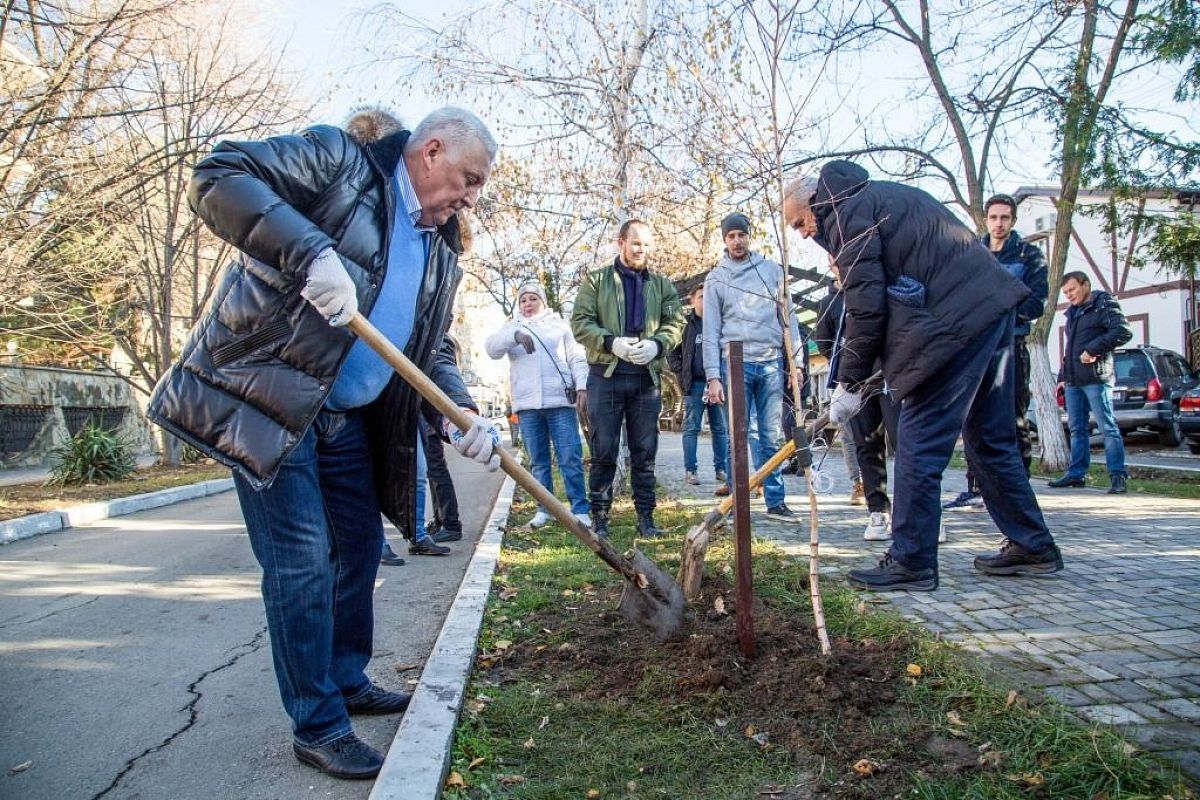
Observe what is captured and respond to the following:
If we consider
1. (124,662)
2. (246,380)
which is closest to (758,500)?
(124,662)

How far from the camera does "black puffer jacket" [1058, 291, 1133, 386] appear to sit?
761 centimetres

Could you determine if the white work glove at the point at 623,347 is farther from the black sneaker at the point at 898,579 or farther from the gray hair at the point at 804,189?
the black sneaker at the point at 898,579

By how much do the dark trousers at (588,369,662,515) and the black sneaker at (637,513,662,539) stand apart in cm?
4

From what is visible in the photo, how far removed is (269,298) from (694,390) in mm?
7588

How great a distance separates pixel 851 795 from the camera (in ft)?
6.89

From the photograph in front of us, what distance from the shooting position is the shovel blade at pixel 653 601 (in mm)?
3238

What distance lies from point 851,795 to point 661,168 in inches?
333

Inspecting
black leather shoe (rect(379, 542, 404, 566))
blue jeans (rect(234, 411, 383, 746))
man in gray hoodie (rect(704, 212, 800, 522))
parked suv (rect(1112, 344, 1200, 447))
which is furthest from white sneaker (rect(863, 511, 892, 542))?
parked suv (rect(1112, 344, 1200, 447))

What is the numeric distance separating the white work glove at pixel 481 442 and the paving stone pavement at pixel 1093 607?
4.42 ft

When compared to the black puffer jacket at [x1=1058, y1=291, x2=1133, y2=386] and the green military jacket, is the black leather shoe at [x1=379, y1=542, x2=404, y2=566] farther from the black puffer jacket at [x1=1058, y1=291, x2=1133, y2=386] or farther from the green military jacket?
the black puffer jacket at [x1=1058, y1=291, x2=1133, y2=386]

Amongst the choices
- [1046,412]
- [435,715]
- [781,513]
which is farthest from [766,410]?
[1046,412]

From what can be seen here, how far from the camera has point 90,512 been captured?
29.3 feet

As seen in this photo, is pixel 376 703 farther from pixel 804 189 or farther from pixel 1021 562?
pixel 1021 562

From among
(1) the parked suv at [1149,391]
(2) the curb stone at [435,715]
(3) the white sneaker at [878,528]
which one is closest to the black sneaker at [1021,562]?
(3) the white sneaker at [878,528]
